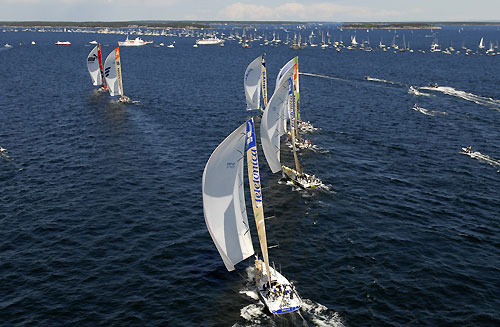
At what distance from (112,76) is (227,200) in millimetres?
87551

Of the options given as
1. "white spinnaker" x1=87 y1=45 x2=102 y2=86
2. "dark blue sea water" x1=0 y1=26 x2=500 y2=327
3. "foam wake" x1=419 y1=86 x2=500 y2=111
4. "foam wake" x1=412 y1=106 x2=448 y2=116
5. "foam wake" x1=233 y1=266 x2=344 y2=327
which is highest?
"white spinnaker" x1=87 y1=45 x2=102 y2=86

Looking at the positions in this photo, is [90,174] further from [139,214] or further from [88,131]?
[88,131]

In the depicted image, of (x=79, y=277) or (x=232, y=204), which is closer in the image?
(x=232, y=204)

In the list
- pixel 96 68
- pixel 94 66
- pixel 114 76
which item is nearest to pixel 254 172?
pixel 114 76

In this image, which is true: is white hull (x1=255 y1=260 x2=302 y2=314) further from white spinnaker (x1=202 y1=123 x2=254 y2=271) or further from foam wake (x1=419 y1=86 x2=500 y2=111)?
foam wake (x1=419 y1=86 x2=500 y2=111)

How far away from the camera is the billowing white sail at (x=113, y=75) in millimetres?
111625

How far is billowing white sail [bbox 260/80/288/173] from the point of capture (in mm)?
55500

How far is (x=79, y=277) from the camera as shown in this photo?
3928 cm

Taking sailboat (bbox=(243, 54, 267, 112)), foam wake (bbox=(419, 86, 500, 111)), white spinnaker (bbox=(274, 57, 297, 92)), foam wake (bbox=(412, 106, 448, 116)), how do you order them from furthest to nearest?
foam wake (bbox=(419, 86, 500, 111))
foam wake (bbox=(412, 106, 448, 116))
sailboat (bbox=(243, 54, 267, 112))
white spinnaker (bbox=(274, 57, 297, 92))

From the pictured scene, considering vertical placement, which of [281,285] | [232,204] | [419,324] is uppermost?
[232,204]

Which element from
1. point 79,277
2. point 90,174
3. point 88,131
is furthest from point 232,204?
point 88,131

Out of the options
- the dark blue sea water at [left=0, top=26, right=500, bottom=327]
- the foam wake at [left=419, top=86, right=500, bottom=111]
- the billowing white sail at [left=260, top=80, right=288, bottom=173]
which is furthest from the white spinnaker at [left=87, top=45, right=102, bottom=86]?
the foam wake at [left=419, top=86, right=500, bottom=111]

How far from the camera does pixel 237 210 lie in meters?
36.7

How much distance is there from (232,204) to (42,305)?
1783 cm
